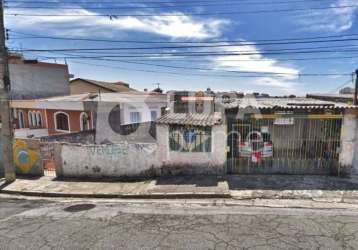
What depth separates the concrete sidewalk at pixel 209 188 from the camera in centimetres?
720

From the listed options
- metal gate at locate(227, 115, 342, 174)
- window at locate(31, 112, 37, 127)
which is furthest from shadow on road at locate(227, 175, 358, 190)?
window at locate(31, 112, 37, 127)

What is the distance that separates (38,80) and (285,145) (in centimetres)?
2548

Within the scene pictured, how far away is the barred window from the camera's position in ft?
29.2

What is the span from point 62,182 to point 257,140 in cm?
743

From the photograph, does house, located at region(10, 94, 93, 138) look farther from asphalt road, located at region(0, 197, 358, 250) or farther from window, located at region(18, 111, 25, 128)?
asphalt road, located at region(0, 197, 358, 250)

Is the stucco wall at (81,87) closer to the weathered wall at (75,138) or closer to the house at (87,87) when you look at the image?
the house at (87,87)

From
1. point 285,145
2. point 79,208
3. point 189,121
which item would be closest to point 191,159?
point 189,121

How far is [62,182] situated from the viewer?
355 inches

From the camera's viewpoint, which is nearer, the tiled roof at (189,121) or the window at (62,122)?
the tiled roof at (189,121)

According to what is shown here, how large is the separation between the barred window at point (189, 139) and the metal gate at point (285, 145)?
0.92m

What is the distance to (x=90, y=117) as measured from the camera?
1661 cm

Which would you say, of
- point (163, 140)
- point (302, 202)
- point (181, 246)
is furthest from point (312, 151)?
point (181, 246)

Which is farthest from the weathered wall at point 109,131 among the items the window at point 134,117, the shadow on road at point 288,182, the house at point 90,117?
the shadow on road at point 288,182

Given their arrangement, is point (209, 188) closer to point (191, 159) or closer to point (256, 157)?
point (191, 159)
